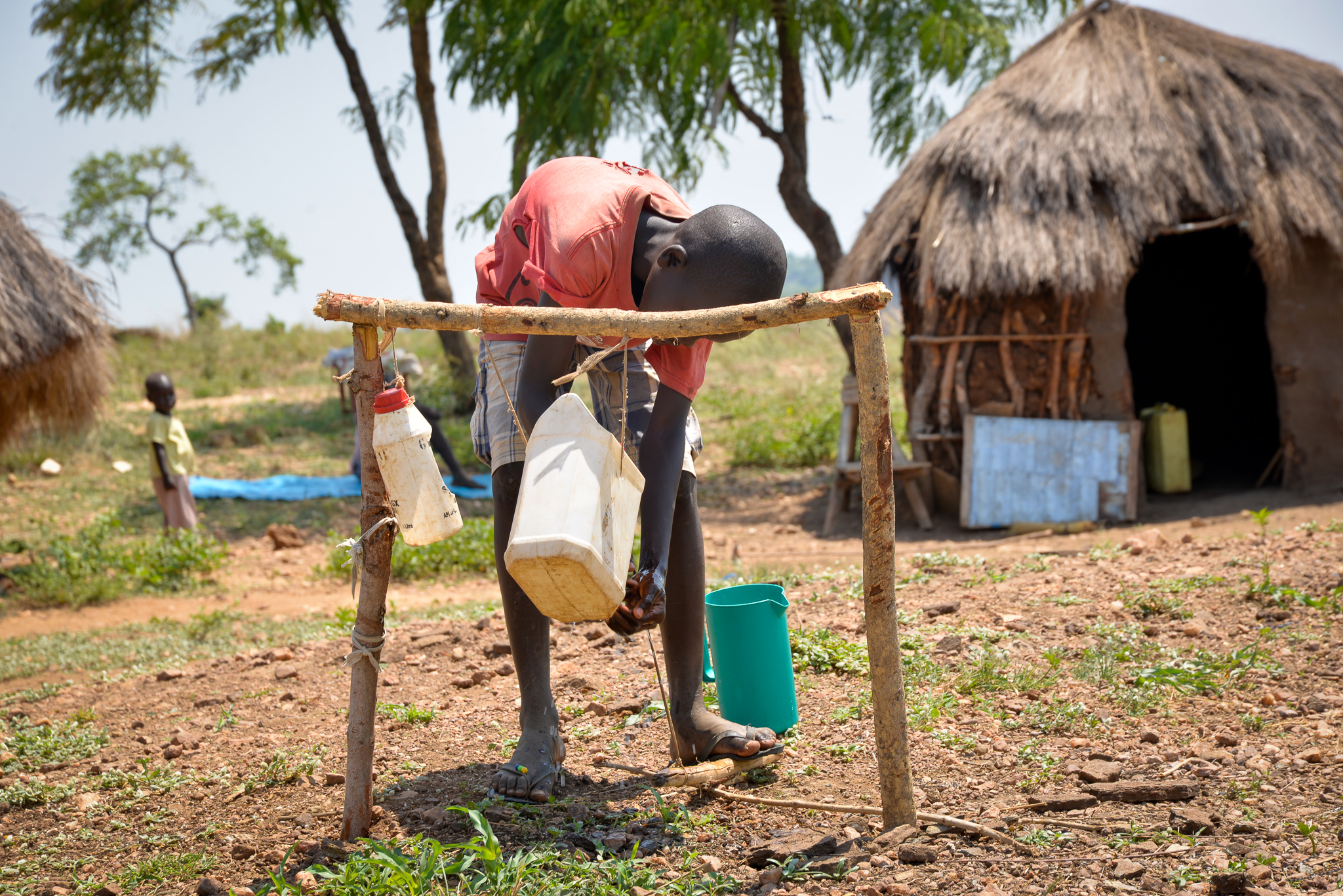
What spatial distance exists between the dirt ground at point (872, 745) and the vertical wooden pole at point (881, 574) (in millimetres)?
120

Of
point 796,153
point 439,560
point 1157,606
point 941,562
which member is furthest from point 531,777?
point 796,153

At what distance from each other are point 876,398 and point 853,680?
1376 millimetres

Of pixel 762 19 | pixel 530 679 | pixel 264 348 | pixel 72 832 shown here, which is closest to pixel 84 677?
pixel 72 832

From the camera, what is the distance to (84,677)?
Result: 4055 millimetres

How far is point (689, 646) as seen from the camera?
2.32 meters

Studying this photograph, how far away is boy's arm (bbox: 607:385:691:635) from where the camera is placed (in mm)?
1964

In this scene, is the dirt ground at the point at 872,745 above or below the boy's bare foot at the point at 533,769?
below

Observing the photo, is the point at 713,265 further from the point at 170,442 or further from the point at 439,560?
the point at 170,442

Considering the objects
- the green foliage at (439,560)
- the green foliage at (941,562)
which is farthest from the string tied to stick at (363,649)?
the green foliage at (439,560)

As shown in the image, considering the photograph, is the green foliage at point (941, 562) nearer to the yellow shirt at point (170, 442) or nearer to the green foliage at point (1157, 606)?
the green foliage at point (1157, 606)

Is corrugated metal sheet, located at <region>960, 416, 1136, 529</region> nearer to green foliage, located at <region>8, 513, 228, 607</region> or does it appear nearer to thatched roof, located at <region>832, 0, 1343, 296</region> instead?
thatched roof, located at <region>832, 0, 1343, 296</region>

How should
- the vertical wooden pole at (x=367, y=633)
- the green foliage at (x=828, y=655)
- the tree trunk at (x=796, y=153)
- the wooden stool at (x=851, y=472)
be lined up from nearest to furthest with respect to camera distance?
1. the vertical wooden pole at (x=367, y=633)
2. the green foliage at (x=828, y=655)
3. the wooden stool at (x=851, y=472)
4. the tree trunk at (x=796, y=153)

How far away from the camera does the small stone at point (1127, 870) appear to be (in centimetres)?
180

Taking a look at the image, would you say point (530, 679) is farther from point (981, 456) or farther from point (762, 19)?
point (762, 19)
